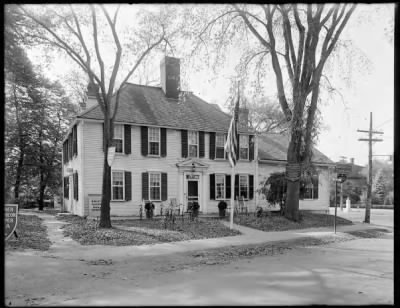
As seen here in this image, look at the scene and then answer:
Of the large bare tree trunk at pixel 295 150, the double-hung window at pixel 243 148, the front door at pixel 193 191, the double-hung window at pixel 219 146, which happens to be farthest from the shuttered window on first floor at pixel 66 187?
the large bare tree trunk at pixel 295 150

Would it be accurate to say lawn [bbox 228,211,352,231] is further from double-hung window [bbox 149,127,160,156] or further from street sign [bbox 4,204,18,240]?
street sign [bbox 4,204,18,240]

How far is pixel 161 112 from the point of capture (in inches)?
778

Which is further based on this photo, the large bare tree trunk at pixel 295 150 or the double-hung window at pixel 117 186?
the double-hung window at pixel 117 186

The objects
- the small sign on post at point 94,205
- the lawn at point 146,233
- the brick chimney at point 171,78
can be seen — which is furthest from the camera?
the brick chimney at point 171,78

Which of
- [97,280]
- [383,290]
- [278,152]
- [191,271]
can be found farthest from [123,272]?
[278,152]

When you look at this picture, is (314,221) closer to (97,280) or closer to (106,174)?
(106,174)

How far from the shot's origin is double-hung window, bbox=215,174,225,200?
A: 2026 centimetres

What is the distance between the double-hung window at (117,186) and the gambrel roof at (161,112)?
2783 millimetres

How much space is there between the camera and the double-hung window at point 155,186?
1845cm

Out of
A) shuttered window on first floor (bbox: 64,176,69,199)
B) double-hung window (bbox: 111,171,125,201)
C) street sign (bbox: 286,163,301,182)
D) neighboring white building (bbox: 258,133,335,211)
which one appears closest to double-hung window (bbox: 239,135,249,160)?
neighboring white building (bbox: 258,133,335,211)

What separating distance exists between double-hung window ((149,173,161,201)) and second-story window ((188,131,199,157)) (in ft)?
7.99

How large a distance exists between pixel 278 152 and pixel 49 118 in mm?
20626

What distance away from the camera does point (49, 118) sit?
1224 inches

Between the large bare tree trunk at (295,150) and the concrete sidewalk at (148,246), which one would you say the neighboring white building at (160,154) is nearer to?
the large bare tree trunk at (295,150)
